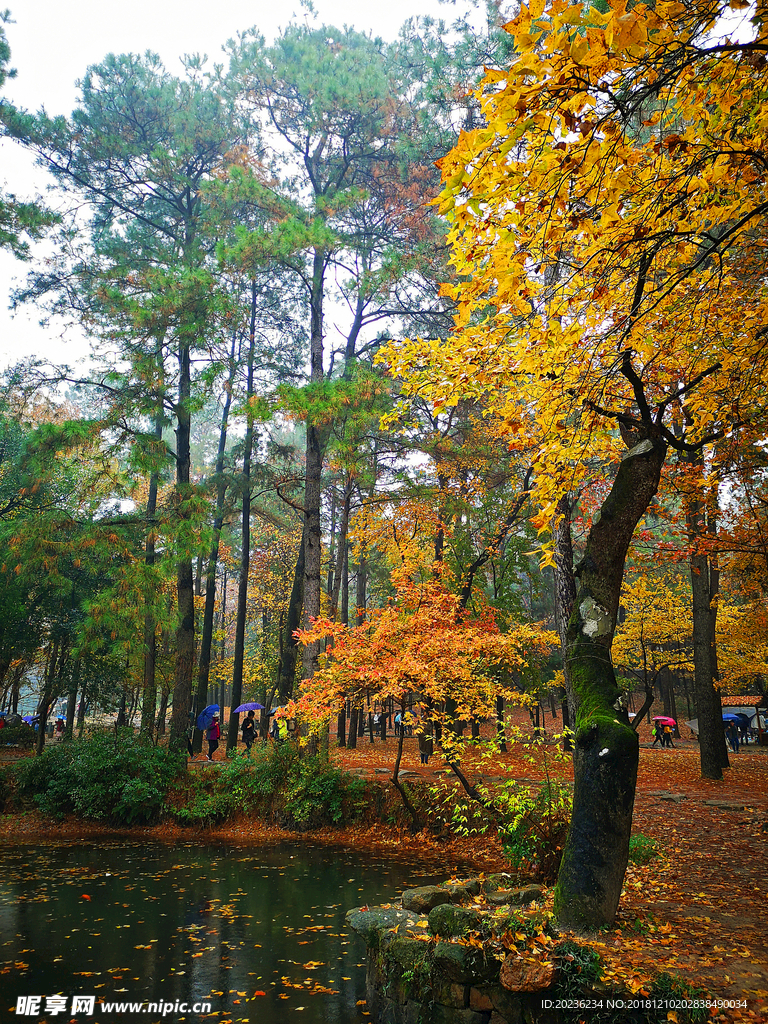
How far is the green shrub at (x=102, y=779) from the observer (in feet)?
39.3

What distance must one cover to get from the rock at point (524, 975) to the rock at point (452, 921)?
20.3 inches

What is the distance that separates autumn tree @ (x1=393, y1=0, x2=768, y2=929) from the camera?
2.43 metres

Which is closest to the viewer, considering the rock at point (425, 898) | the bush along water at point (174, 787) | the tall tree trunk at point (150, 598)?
the rock at point (425, 898)

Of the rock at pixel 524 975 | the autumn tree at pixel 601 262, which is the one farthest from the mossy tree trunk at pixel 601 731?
the rock at pixel 524 975

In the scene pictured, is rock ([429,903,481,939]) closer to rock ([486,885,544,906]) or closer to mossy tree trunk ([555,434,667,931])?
rock ([486,885,544,906])

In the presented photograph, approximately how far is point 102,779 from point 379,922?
9.88m

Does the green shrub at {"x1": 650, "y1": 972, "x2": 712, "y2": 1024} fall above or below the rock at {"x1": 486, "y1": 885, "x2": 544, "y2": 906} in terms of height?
above

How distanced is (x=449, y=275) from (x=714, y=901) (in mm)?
11009

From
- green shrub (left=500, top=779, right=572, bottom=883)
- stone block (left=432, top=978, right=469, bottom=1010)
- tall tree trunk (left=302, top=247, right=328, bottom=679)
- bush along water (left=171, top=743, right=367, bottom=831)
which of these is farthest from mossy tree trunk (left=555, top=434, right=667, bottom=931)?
bush along water (left=171, top=743, right=367, bottom=831)

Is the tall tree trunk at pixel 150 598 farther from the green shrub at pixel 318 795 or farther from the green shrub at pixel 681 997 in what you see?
the green shrub at pixel 681 997

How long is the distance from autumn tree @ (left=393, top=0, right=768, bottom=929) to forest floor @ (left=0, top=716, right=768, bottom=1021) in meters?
0.53

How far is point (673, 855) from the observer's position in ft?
20.7

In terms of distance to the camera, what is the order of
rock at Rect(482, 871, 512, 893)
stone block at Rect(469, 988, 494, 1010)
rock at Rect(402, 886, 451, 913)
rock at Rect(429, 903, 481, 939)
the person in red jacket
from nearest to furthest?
stone block at Rect(469, 988, 494, 1010)
rock at Rect(429, 903, 481, 939)
rock at Rect(402, 886, 451, 913)
rock at Rect(482, 871, 512, 893)
the person in red jacket

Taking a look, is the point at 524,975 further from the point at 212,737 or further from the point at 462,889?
the point at 212,737
